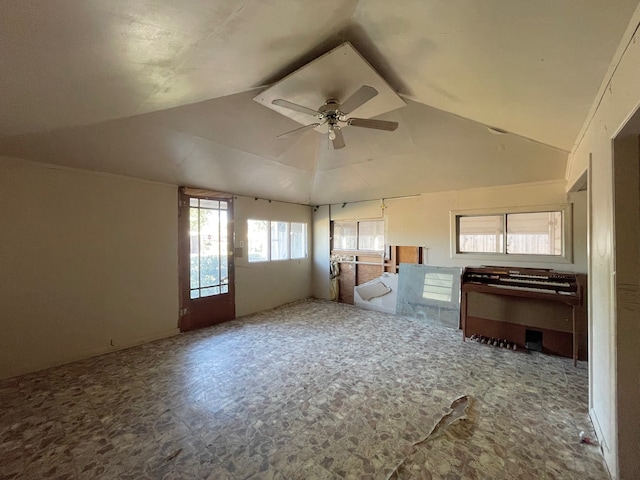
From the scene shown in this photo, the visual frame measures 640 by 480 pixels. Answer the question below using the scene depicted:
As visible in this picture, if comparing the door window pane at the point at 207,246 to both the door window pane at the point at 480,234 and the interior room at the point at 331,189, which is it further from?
the door window pane at the point at 480,234

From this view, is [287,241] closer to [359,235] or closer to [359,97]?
[359,235]

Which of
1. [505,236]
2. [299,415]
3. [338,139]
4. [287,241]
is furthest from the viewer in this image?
[287,241]

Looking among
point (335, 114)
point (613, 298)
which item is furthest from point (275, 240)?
point (613, 298)

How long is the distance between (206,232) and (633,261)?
4778 millimetres

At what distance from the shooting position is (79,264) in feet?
10.4

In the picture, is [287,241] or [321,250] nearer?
[287,241]

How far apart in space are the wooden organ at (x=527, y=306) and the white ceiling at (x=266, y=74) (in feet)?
4.76

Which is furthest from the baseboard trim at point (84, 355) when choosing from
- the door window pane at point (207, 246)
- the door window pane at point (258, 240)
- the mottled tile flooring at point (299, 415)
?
the door window pane at point (258, 240)

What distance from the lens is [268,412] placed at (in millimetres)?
2207

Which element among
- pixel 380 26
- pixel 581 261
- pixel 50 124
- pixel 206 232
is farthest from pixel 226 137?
pixel 581 261

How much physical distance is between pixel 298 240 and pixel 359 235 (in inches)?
57.6

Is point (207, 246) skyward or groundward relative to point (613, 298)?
skyward

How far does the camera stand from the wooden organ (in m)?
3.10

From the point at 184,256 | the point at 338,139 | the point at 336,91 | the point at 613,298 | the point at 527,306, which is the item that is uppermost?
the point at 336,91
